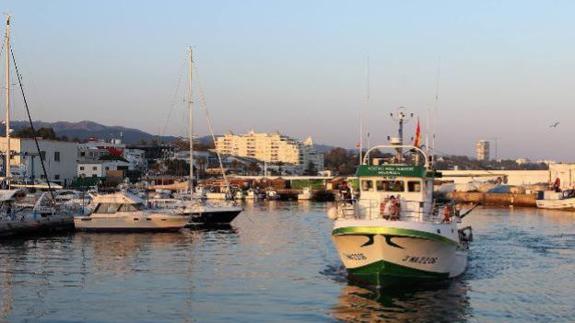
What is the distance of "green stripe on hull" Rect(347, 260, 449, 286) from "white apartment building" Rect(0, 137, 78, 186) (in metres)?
80.7

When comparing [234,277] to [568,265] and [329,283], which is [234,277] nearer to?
[329,283]

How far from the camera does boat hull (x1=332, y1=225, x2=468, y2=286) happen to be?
30.0 meters

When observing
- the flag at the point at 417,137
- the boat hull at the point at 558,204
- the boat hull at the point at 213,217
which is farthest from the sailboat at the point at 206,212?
the boat hull at the point at 558,204

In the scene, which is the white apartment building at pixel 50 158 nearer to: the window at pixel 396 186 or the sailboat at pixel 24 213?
the sailboat at pixel 24 213

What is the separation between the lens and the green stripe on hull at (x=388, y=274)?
3056cm

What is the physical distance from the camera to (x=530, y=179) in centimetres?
18625

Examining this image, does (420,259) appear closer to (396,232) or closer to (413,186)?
(396,232)

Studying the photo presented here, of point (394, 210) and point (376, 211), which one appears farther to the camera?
point (376, 211)

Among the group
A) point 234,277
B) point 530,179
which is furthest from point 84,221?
point 530,179

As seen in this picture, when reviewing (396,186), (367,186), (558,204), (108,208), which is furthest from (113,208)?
(558,204)

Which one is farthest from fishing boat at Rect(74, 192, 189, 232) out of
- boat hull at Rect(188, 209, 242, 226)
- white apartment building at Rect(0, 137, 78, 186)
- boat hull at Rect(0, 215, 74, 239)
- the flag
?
white apartment building at Rect(0, 137, 78, 186)

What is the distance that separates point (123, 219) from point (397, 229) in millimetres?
34414

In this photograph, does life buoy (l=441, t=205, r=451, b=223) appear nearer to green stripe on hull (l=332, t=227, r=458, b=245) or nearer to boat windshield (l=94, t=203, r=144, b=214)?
green stripe on hull (l=332, t=227, r=458, b=245)

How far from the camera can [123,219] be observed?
6003cm
